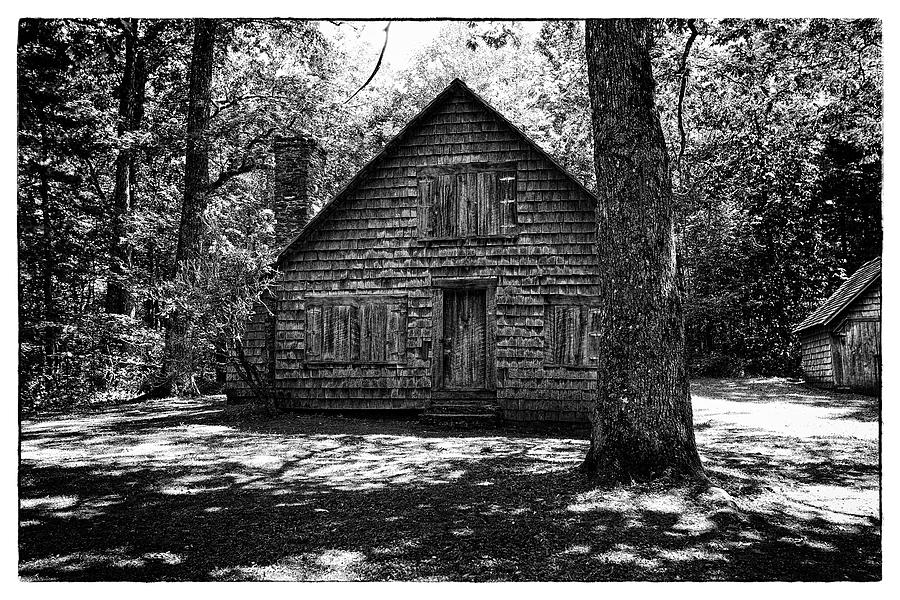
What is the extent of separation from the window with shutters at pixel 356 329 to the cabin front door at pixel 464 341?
0.78 meters

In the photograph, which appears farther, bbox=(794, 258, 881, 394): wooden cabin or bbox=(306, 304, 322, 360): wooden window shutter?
bbox=(794, 258, 881, 394): wooden cabin

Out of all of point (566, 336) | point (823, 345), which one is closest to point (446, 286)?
point (566, 336)

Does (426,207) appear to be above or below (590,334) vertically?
above

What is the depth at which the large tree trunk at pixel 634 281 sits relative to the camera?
19.4 ft

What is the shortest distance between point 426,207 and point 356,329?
254cm

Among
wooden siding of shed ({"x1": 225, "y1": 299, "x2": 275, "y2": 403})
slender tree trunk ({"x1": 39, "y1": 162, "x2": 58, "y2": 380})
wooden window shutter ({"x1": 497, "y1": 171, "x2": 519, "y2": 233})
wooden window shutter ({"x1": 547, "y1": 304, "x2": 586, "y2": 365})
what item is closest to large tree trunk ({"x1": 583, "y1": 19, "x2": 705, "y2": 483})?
slender tree trunk ({"x1": 39, "y1": 162, "x2": 58, "y2": 380})

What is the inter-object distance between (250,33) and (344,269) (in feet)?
14.5

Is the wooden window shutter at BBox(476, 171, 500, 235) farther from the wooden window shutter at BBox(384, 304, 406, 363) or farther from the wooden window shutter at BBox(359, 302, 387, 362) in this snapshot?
the wooden window shutter at BBox(359, 302, 387, 362)

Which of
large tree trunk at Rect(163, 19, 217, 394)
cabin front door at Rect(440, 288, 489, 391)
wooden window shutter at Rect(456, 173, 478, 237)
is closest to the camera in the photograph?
cabin front door at Rect(440, 288, 489, 391)

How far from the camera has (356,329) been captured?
12586 millimetres

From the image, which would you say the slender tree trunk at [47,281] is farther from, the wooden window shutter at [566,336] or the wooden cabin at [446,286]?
the wooden window shutter at [566,336]

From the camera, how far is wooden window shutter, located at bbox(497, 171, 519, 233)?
12.2 m

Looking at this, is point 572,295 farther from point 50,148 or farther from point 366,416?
point 50,148

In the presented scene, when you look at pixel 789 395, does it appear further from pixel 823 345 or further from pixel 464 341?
pixel 464 341
